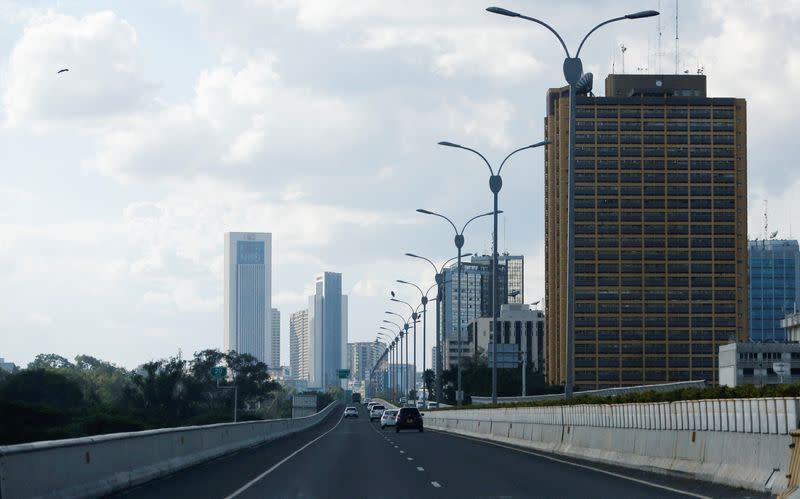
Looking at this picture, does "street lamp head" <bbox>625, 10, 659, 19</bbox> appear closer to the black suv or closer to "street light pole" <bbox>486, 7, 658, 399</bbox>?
"street light pole" <bbox>486, 7, 658, 399</bbox>

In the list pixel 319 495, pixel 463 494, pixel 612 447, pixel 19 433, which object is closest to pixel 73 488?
pixel 319 495

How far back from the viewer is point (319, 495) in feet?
72.8

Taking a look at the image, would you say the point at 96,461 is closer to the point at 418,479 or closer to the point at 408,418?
the point at 418,479

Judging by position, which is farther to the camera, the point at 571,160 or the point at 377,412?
the point at 377,412

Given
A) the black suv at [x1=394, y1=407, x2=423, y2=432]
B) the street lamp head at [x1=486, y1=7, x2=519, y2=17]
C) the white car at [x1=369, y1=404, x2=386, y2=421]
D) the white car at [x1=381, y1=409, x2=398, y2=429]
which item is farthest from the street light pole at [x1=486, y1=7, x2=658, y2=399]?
the white car at [x1=369, y1=404, x2=386, y2=421]

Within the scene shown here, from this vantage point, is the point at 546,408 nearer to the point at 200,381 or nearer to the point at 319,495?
the point at 319,495

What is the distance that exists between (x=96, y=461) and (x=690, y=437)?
11.9 meters

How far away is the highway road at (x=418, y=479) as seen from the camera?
73.3 feet

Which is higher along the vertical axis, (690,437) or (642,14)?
(642,14)

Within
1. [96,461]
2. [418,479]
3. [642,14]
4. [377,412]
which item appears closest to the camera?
[96,461]

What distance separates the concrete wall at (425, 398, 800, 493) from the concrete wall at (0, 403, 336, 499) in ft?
35.9

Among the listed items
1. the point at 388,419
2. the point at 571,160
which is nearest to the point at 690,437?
the point at 571,160

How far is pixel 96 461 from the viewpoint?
22562 millimetres

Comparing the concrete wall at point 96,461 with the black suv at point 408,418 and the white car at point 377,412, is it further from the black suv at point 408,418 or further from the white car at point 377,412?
the white car at point 377,412
